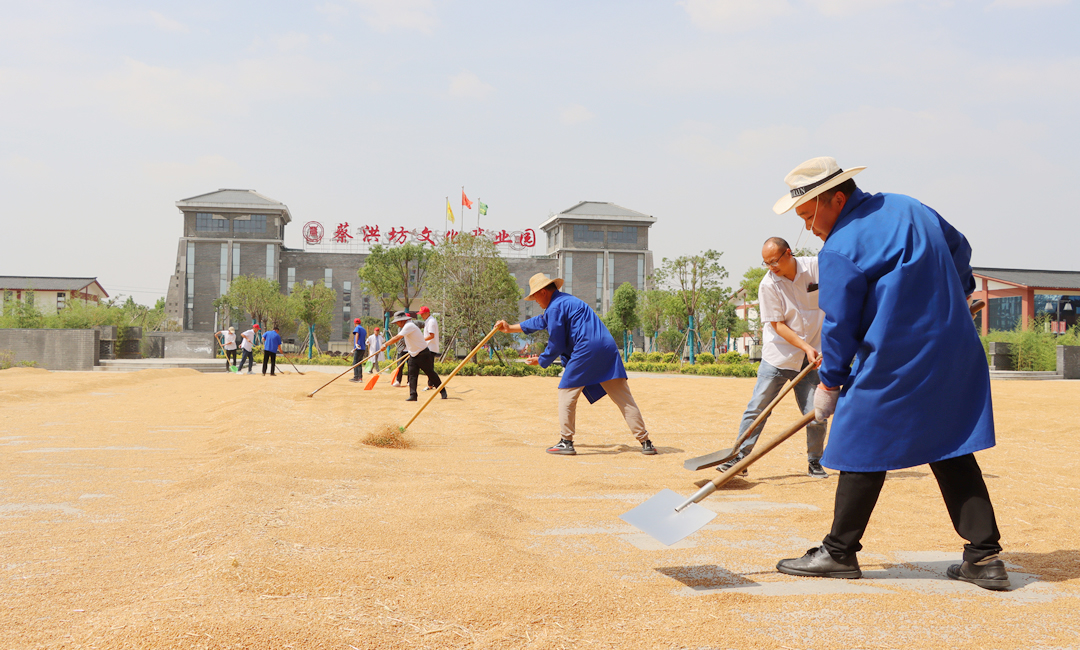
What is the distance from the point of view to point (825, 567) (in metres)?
2.99

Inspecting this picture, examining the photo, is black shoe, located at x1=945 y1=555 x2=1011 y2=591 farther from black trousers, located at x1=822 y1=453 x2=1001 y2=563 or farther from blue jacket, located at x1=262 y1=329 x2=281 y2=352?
blue jacket, located at x1=262 y1=329 x2=281 y2=352

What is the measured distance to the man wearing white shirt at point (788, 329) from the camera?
5262 mm

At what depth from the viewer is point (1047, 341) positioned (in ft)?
86.1

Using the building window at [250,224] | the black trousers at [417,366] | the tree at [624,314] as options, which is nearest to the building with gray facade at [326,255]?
the building window at [250,224]

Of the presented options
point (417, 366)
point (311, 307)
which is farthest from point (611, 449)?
point (311, 307)

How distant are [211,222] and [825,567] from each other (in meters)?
75.1

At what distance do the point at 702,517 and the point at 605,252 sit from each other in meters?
72.2

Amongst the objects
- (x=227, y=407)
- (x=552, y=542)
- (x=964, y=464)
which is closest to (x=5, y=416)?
(x=227, y=407)

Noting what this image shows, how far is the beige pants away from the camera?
6.85 metres

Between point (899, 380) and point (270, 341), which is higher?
point (899, 380)

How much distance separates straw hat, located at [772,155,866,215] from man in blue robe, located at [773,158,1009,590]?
0.22 meters

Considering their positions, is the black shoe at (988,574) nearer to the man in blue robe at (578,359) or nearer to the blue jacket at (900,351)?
the blue jacket at (900,351)

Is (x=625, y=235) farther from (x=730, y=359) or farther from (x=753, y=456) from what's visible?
(x=753, y=456)

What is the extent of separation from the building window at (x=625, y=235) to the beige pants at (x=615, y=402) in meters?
69.3
